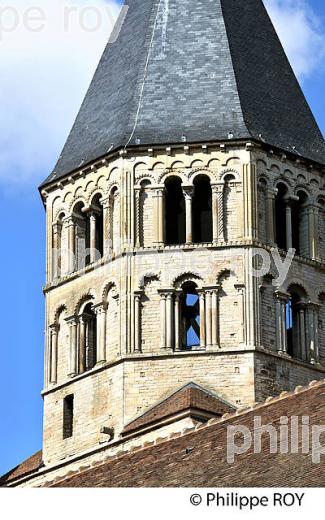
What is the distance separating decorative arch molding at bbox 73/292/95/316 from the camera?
49.6 meters

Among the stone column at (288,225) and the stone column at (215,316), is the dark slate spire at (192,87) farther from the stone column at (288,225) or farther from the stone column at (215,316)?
the stone column at (215,316)

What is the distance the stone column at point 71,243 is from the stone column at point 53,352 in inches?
56.1

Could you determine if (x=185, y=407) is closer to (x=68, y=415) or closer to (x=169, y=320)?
(x=169, y=320)

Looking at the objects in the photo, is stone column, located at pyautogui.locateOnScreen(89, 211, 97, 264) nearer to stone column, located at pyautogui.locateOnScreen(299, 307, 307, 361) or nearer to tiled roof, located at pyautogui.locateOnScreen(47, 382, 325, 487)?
stone column, located at pyautogui.locateOnScreen(299, 307, 307, 361)

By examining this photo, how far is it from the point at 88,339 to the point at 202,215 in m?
3.98

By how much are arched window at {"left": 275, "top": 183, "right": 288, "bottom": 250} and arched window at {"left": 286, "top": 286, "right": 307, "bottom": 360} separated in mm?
1218

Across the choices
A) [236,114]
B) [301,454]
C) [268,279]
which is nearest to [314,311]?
[268,279]

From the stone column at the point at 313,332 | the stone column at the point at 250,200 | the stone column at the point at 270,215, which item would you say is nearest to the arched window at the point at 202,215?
the stone column at the point at 250,200

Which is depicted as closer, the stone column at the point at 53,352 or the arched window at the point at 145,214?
the arched window at the point at 145,214

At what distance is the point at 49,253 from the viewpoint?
5119 cm

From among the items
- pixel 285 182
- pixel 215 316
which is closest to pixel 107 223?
pixel 215 316

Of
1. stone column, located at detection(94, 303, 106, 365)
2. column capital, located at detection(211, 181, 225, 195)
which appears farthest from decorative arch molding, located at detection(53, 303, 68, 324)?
column capital, located at detection(211, 181, 225, 195)

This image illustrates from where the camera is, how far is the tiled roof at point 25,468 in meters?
49.5
